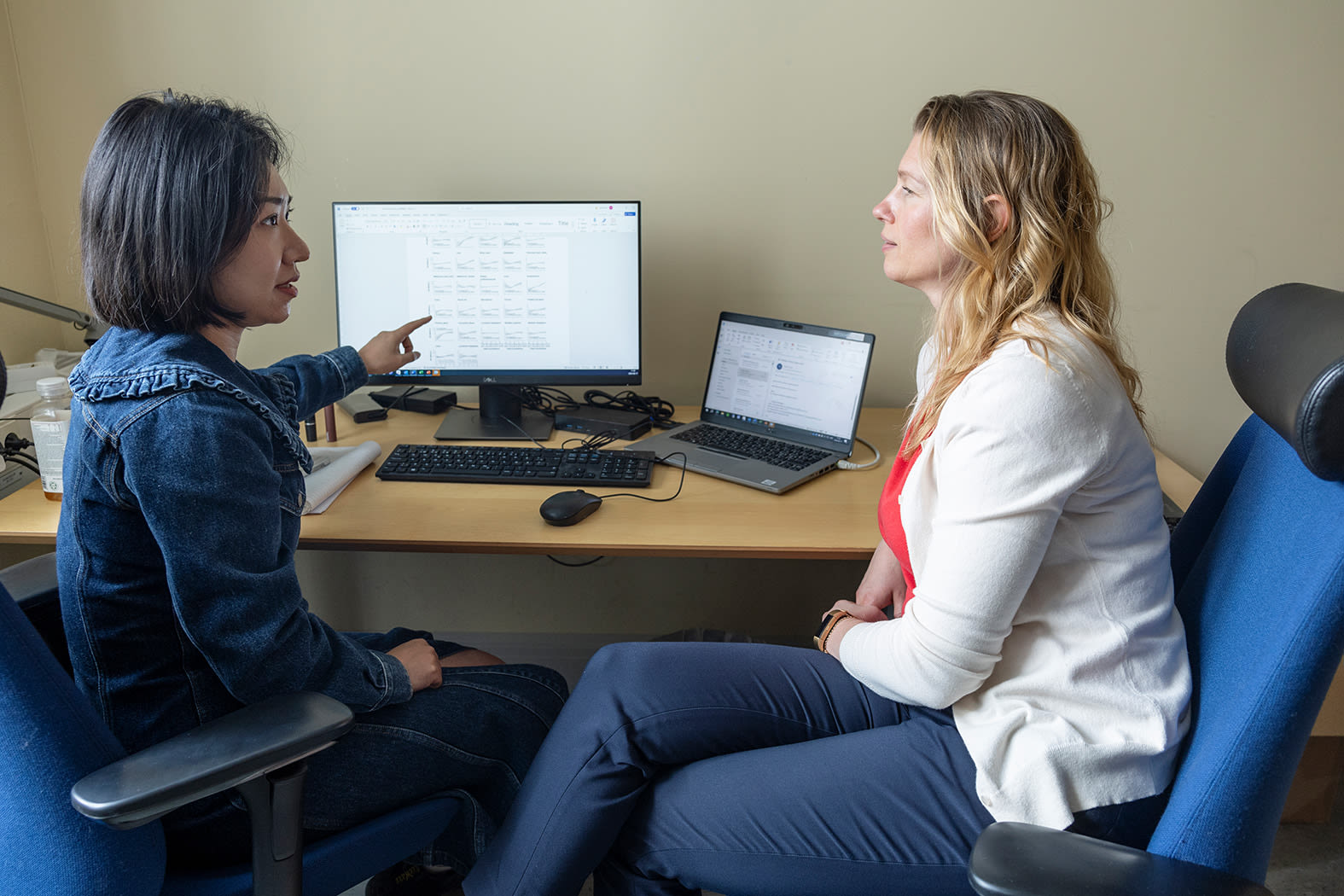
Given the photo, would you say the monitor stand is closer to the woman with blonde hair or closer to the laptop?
the laptop

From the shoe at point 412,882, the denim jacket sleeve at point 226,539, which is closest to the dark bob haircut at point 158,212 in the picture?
the denim jacket sleeve at point 226,539

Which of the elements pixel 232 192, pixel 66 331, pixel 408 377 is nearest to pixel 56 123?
pixel 66 331

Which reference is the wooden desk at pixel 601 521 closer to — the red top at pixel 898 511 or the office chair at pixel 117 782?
the red top at pixel 898 511

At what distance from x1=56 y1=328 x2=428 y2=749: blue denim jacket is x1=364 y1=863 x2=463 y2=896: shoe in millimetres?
685

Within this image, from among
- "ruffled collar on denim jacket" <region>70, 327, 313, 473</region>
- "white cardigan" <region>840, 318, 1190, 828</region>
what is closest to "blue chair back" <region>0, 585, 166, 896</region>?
"ruffled collar on denim jacket" <region>70, 327, 313, 473</region>

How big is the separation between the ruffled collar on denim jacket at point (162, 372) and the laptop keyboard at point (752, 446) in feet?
2.73

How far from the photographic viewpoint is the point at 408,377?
182cm

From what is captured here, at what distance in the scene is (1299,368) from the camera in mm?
815

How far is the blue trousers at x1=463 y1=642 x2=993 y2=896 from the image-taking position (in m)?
1.01

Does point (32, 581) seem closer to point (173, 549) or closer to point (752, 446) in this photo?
point (173, 549)

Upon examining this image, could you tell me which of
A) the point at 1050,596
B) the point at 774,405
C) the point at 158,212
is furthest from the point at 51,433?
the point at 1050,596

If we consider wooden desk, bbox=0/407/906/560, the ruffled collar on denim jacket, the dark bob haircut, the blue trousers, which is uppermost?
the dark bob haircut

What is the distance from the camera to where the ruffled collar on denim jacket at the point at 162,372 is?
96 centimetres

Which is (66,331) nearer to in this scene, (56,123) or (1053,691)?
(56,123)
